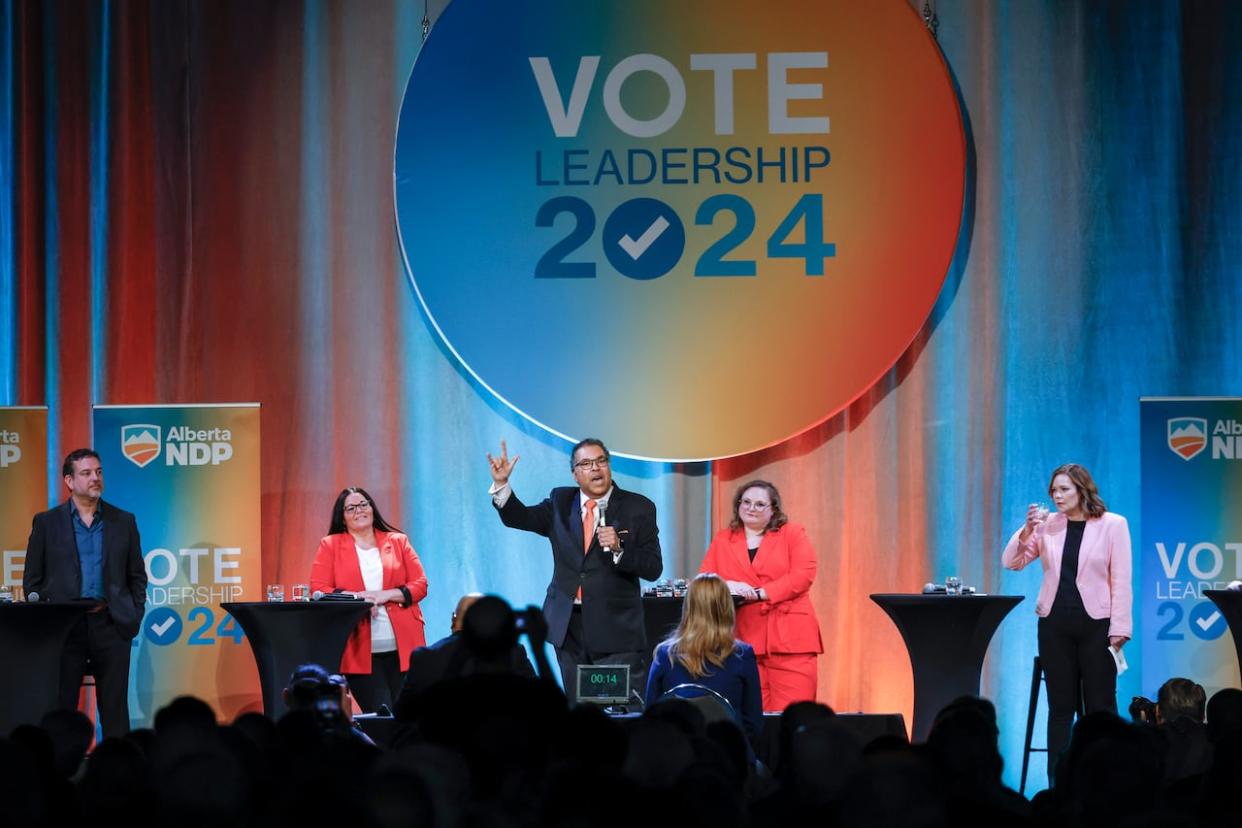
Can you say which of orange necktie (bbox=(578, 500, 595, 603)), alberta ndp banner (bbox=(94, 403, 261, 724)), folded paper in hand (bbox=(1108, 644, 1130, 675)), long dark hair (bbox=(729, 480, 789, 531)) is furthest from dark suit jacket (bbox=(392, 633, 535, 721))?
folded paper in hand (bbox=(1108, 644, 1130, 675))

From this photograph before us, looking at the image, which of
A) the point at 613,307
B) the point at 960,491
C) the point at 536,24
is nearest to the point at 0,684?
the point at 613,307

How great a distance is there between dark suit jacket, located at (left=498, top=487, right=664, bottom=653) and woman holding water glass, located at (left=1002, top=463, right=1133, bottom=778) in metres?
1.79

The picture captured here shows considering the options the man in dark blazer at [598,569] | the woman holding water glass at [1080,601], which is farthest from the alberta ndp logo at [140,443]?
the woman holding water glass at [1080,601]

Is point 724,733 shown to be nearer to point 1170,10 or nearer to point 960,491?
point 960,491

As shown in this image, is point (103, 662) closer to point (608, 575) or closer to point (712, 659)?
point (608, 575)

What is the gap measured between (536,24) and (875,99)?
185 cm

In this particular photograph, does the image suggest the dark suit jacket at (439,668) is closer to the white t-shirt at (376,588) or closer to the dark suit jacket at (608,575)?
the dark suit jacket at (608,575)

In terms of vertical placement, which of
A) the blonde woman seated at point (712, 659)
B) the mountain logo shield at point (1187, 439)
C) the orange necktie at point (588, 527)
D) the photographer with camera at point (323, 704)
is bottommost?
the blonde woman seated at point (712, 659)

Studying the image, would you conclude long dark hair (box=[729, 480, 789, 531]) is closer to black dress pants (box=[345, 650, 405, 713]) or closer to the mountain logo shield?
black dress pants (box=[345, 650, 405, 713])

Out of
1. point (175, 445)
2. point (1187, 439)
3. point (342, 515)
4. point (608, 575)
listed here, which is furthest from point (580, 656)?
point (1187, 439)

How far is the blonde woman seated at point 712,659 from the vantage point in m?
5.23

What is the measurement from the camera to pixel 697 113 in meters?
8.02

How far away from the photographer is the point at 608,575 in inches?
248

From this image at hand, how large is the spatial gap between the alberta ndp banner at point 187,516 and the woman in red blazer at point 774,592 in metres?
2.35
